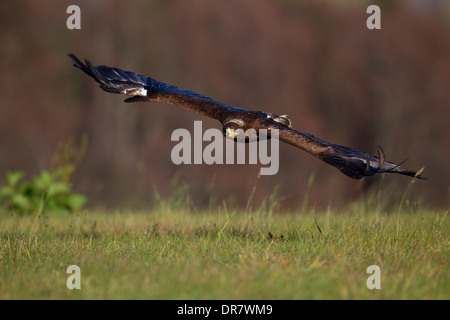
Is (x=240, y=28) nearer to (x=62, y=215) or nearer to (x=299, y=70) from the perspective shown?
(x=299, y=70)

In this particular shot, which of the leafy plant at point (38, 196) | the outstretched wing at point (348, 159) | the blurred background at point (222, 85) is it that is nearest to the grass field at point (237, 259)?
the outstretched wing at point (348, 159)

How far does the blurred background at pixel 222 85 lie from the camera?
19.0 m

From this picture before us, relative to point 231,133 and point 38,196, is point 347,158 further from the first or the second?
point 38,196

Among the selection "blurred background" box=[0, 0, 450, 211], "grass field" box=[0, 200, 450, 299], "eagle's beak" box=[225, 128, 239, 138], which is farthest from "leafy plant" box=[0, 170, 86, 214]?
"blurred background" box=[0, 0, 450, 211]

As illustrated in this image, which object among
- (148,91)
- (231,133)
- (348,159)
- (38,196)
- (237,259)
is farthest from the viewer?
(38,196)

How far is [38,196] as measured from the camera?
880 centimetres

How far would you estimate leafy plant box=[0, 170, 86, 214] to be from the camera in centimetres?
855

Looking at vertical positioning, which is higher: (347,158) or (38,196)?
(347,158)

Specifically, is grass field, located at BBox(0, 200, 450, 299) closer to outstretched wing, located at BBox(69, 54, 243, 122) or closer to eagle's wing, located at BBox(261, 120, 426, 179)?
eagle's wing, located at BBox(261, 120, 426, 179)

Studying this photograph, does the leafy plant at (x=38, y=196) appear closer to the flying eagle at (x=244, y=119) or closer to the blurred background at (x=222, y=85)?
the flying eagle at (x=244, y=119)

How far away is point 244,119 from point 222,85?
1594cm

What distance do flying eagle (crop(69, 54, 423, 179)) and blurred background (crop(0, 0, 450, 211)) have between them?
10.0 m

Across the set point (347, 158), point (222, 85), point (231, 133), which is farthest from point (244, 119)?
point (222, 85)

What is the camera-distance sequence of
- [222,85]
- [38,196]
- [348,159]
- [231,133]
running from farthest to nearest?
[222,85], [38,196], [231,133], [348,159]
